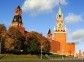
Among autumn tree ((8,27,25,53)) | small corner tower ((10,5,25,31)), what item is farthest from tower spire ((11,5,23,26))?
autumn tree ((8,27,25,53))

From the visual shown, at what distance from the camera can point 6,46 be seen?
119562 millimetres

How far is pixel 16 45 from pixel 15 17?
5649 centimetres

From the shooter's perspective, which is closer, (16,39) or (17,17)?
(16,39)

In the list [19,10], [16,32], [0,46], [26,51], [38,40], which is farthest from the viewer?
[19,10]

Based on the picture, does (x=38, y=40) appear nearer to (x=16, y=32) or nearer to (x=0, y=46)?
(x=16, y=32)

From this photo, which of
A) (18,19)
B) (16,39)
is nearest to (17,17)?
(18,19)

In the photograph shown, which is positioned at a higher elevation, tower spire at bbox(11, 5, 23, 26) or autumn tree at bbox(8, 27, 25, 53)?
tower spire at bbox(11, 5, 23, 26)

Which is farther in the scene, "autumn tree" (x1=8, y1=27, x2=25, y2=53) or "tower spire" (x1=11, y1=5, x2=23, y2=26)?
"tower spire" (x1=11, y1=5, x2=23, y2=26)

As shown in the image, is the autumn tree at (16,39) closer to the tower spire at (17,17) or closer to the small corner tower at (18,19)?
the small corner tower at (18,19)

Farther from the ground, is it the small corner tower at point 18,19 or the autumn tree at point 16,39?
the small corner tower at point 18,19

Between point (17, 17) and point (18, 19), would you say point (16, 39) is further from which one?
point (18, 19)

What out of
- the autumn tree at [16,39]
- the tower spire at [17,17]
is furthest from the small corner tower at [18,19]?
the autumn tree at [16,39]

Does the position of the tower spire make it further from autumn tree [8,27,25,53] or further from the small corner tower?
autumn tree [8,27,25,53]

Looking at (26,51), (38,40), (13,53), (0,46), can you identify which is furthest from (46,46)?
(0,46)
